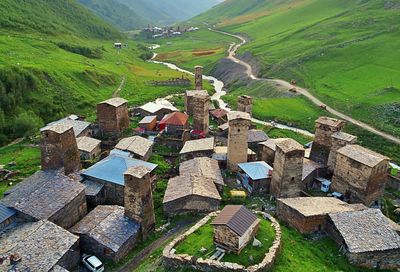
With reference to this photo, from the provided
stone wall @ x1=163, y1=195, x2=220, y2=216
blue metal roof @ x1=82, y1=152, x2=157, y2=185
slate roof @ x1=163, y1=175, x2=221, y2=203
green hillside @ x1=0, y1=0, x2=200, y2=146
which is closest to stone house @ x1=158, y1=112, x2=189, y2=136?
blue metal roof @ x1=82, y1=152, x2=157, y2=185

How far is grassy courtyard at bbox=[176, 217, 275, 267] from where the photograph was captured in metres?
28.3

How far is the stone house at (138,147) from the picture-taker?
48.3 meters

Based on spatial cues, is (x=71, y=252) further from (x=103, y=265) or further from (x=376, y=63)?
(x=376, y=63)

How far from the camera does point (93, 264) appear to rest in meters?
31.7

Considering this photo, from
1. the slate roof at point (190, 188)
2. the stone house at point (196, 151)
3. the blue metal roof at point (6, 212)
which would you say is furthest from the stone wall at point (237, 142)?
the blue metal roof at point (6, 212)

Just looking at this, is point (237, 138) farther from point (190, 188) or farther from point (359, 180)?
point (359, 180)

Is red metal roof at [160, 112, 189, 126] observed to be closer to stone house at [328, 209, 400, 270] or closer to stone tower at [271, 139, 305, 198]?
stone tower at [271, 139, 305, 198]

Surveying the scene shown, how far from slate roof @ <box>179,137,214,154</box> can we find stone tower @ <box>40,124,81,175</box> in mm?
14519

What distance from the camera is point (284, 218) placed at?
37.2m

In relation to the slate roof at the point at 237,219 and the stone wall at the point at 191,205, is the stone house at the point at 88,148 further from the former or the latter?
the slate roof at the point at 237,219

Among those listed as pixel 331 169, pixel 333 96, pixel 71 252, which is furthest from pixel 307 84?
pixel 71 252

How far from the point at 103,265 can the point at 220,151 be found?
2297 cm

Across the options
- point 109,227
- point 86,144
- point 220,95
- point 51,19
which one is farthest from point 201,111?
point 51,19

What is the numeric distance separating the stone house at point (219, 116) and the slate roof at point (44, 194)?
32.6 m
